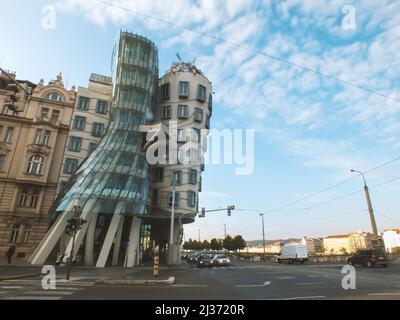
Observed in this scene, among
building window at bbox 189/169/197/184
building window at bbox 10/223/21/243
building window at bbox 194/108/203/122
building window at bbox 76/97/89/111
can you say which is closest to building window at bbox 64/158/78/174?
building window at bbox 76/97/89/111

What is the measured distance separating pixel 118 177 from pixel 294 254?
80.2ft

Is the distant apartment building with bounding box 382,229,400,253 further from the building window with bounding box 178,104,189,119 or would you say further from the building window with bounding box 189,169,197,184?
the building window with bounding box 178,104,189,119

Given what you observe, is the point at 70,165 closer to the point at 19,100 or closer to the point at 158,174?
the point at 158,174

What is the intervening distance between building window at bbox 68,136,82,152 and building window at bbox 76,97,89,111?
15.3ft

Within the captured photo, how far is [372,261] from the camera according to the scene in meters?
26.2

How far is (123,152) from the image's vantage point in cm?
3497

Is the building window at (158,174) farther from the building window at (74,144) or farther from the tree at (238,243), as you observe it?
the tree at (238,243)

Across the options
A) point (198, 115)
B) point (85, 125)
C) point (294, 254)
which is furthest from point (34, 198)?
point (294, 254)

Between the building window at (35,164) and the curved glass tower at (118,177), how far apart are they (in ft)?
18.1

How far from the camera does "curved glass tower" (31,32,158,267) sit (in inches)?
1170

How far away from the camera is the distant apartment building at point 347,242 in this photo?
161875 millimetres
